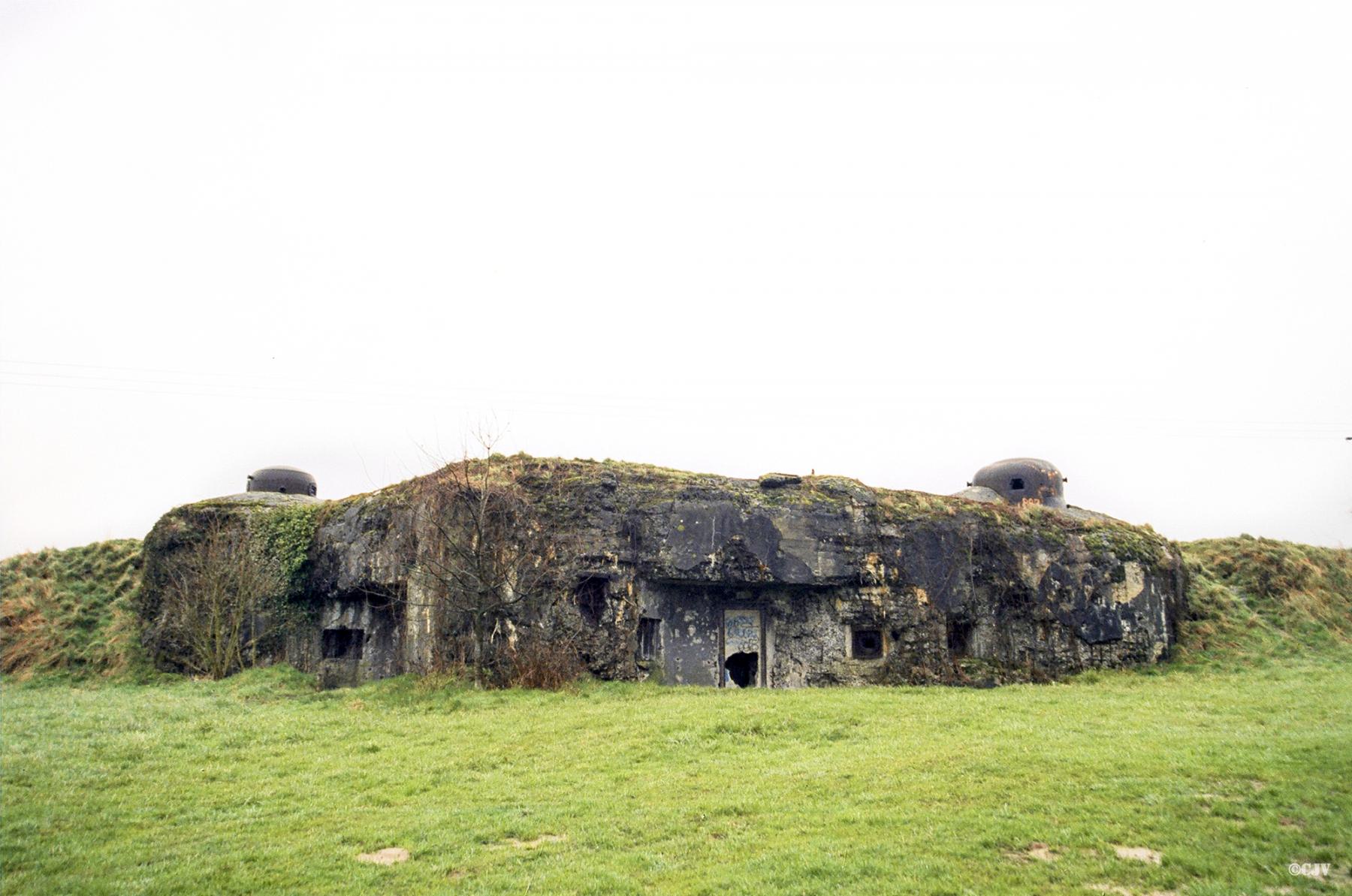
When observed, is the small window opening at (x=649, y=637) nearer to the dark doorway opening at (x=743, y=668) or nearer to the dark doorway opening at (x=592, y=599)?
the dark doorway opening at (x=592, y=599)

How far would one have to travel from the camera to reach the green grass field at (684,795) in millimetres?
7996

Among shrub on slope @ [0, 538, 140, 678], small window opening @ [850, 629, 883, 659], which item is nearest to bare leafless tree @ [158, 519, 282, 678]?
shrub on slope @ [0, 538, 140, 678]

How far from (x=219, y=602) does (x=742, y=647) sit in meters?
14.4

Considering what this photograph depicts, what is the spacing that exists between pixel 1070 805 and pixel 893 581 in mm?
13771

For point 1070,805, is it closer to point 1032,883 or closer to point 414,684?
point 1032,883

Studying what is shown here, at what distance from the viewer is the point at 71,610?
2836 centimetres

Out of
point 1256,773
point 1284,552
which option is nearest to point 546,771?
point 1256,773

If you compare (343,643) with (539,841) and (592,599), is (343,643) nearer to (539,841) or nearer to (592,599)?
(592,599)

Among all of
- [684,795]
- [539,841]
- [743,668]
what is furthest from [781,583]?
[539,841]

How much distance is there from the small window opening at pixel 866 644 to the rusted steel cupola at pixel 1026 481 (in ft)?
35.8

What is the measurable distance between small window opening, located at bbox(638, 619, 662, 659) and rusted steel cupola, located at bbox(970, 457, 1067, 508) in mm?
15418

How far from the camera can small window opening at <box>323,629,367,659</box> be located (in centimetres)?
2470

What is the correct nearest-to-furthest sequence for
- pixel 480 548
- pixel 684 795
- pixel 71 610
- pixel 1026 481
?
pixel 684 795, pixel 480 548, pixel 71 610, pixel 1026 481

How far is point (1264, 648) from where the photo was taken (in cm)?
2430
